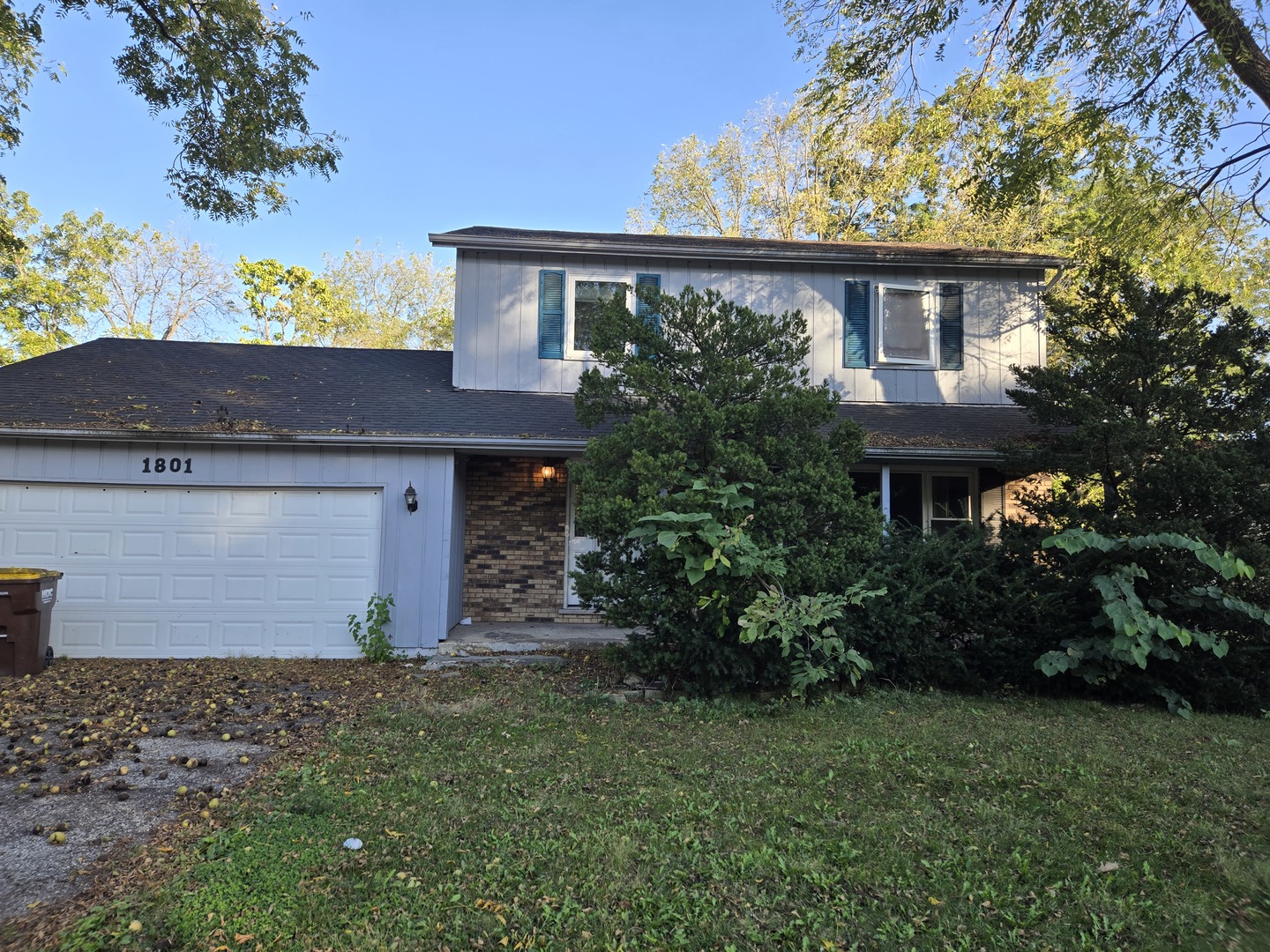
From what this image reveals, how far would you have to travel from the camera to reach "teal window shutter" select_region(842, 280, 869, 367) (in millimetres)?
10281

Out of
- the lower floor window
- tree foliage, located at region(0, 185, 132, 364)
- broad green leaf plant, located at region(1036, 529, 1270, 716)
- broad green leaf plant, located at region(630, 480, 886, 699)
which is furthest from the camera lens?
tree foliage, located at region(0, 185, 132, 364)

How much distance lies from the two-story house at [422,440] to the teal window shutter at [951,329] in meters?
0.04

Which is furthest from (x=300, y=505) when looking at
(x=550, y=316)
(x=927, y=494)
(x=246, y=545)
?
(x=927, y=494)

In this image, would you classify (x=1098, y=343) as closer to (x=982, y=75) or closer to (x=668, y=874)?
(x=982, y=75)

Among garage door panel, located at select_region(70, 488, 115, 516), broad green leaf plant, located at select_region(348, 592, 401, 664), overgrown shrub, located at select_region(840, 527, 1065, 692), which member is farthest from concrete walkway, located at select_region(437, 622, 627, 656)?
garage door panel, located at select_region(70, 488, 115, 516)

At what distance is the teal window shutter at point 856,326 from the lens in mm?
10281

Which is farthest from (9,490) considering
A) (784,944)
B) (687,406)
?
(784,944)

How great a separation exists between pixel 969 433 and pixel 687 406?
184 inches

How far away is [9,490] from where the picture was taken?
8016 millimetres

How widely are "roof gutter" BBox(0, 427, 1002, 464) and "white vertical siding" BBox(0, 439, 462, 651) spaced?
0.48 ft

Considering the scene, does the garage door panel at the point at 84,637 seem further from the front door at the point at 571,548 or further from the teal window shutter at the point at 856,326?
the teal window shutter at the point at 856,326

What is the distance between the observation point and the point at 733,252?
33.3 ft

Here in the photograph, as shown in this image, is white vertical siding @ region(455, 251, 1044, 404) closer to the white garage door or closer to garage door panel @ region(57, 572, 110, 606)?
the white garage door

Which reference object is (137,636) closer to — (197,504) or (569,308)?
(197,504)
